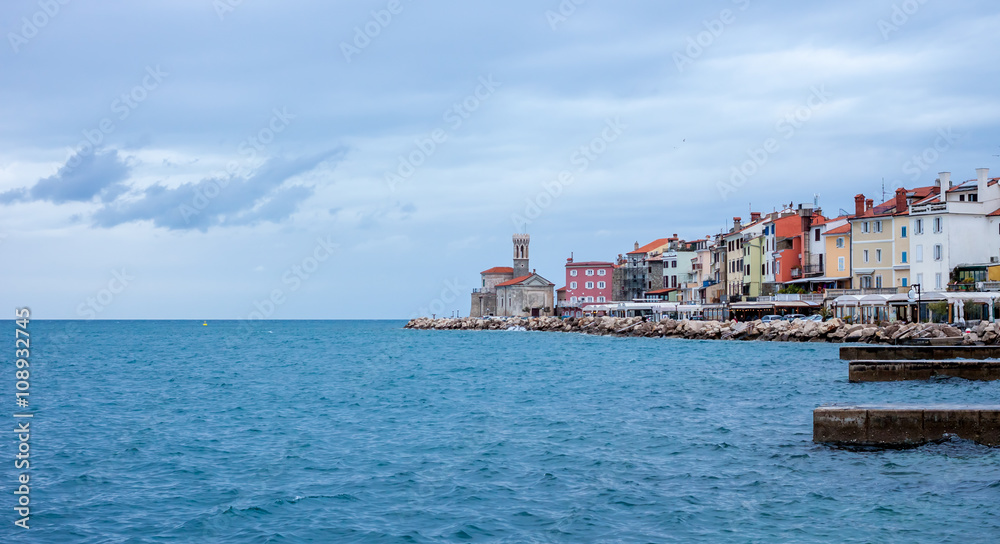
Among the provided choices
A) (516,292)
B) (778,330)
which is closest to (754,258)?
(778,330)

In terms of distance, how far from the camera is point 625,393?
2841 centimetres

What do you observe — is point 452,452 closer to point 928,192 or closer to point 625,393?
point 625,393

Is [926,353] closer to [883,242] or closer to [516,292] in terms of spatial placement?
[883,242]

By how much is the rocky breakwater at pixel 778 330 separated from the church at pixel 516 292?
32.8ft

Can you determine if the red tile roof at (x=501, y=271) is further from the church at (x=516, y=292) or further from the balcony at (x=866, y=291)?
the balcony at (x=866, y=291)

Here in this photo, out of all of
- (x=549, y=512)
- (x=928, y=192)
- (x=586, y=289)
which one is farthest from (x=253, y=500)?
(x=586, y=289)

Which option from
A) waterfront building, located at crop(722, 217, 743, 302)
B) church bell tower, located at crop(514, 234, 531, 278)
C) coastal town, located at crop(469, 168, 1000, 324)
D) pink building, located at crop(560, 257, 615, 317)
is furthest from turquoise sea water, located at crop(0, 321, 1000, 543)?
church bell tower, located at crop(514, 234, 531, 278)

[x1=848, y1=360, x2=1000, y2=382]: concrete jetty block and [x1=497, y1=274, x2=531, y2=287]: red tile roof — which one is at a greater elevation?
[x1=497, y1=274, x2=531, y2=287]: red tile roof

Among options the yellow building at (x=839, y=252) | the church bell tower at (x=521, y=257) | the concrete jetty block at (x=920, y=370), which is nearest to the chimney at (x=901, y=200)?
the yellow building at (x=839, y=252)

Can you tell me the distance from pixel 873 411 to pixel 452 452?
753 centimetres

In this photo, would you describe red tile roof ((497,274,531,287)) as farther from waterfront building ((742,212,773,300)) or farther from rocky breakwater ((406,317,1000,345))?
waterfront building ((742,212,773,300))

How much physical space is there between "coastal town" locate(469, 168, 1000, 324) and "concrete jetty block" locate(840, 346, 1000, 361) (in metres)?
18.9

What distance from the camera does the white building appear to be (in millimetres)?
60875

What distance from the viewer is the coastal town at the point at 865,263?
5756cm
